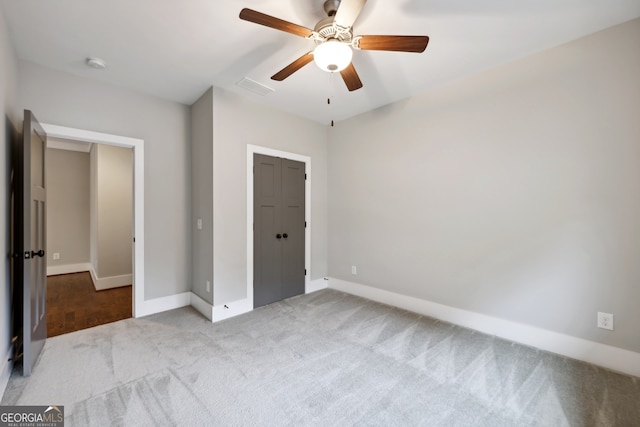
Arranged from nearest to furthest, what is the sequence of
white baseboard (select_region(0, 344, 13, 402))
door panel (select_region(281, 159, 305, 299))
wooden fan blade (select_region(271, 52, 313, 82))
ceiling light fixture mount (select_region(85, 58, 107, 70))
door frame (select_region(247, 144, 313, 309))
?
1. white baseboard (select_region(0, 344, 13, 402))
2. wooden fan blade (select_region(271, 52, 313, 82))
3. ceiling light fixture mount (select_region(85, 58, 107, 70))
4. door frame (select_region(247, 144, 313, 309))
5. door panel (select_region(281, 159, 305, 299))

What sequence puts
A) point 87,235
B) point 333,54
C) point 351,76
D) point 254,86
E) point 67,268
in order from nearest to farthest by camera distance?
point 333,54
point 351,76
point 254,86
point 67,268
point 87,235

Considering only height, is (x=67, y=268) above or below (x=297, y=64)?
below

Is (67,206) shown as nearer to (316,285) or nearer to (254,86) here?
(254,86)

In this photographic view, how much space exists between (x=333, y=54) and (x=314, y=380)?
90.8 inches

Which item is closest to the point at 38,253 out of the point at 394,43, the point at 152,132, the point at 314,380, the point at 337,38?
the point at 152,132

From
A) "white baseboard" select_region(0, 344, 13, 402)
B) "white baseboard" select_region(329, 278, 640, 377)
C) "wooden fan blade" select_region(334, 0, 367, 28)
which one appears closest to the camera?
"wooden fan blade" select_region(334, 0, 367, 28)

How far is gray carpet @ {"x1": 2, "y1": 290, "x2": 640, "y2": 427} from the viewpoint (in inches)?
65.2

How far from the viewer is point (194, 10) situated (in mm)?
1938

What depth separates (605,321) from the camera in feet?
7.15

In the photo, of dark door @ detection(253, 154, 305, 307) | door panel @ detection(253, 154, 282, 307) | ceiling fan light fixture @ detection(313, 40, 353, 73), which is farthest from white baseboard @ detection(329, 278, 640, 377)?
ceiling fan light fixture @ detection(313, 40, 353, 73)

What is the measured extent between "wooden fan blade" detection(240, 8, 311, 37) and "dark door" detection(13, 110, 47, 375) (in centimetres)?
182

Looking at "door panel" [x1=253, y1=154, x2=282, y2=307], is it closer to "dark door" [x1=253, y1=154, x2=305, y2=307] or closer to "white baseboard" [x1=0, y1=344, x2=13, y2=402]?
"dark door" [x1=253, y1=154, x2=305, y2=307]

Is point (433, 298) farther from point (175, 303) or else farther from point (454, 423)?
point (175, 303)

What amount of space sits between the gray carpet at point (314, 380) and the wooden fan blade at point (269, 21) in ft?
7.97
